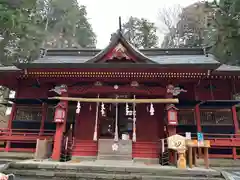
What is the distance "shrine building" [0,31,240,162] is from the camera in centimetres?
845

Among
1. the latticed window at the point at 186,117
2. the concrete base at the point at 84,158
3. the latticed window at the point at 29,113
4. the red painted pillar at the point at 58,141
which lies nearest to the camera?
the red painted pillar at the point at 58,141

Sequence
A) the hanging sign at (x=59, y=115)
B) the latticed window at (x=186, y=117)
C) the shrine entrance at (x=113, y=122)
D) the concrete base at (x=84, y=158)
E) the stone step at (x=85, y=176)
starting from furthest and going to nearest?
the latticed window at (x=186, y=117) → the shrine entrance at (x=113, y=122) → the concrete base at (x=84, y=158) → the hanging sign at (x=59, y=115) → the stone step at (x=85, y=176)

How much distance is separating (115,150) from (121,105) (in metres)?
2.48

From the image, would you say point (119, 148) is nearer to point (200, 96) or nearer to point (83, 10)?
point (200, 96)

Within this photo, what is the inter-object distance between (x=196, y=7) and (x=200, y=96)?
2363cm

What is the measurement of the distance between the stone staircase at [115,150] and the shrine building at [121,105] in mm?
43

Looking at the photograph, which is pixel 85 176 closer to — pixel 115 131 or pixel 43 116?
pixel 115 131

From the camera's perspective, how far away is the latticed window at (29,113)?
35.8 feet

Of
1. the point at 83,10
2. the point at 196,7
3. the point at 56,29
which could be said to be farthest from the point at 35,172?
the point at 83,10

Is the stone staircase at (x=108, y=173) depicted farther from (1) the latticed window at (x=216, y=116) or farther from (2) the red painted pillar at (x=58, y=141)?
(1) the latticed window at (x=216, y=116)

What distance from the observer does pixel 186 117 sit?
33.6 ft

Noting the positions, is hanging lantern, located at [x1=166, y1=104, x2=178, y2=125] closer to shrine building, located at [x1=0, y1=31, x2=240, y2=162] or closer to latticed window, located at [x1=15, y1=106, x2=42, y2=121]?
shrine building, located at [x1=0, y1=31, x2=240, y2=162]

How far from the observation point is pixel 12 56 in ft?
74.2

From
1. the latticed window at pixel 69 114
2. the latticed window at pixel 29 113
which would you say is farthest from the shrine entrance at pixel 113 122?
the latticed window at pixel 29 113
